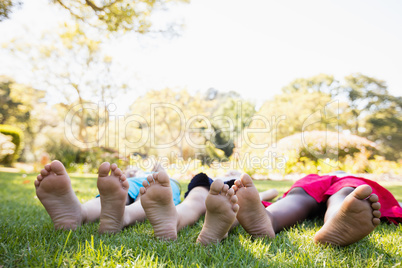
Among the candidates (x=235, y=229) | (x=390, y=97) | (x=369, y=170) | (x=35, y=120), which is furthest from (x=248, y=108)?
(x=235, y=229)

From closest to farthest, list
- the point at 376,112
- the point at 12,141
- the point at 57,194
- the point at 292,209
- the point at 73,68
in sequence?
the point at 57,194 < the point at 292,209 < the point at 12,141 < the point at 73,68 < the point at 376,112

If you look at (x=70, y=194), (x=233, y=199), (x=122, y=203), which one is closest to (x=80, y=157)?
(x=70, y=194)

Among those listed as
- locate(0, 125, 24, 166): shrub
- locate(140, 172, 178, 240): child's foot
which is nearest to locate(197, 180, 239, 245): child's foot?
locate(140, 172, 178, 240): child's foot

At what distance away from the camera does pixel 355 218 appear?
0.99m

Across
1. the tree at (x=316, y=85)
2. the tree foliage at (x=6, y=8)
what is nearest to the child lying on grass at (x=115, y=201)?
the tree foliage at (x=6, y=8)

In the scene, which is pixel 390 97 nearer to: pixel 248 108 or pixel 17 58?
pixel 248 108

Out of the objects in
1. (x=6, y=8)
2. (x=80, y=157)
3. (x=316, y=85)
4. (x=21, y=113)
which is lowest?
(x=80, y=157)

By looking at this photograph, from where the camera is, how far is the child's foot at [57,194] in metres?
1.24

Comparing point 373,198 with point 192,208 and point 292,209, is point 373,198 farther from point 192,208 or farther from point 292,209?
point 192,208

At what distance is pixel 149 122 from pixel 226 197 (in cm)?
1215

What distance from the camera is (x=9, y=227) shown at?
1.34 metres

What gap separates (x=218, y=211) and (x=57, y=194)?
0.82 m

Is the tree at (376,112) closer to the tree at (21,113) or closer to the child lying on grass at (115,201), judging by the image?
the child lying on grass at (115,201)

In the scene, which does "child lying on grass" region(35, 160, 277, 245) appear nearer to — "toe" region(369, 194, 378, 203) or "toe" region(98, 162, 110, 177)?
"toe" region(98, 162, 110, 177)
